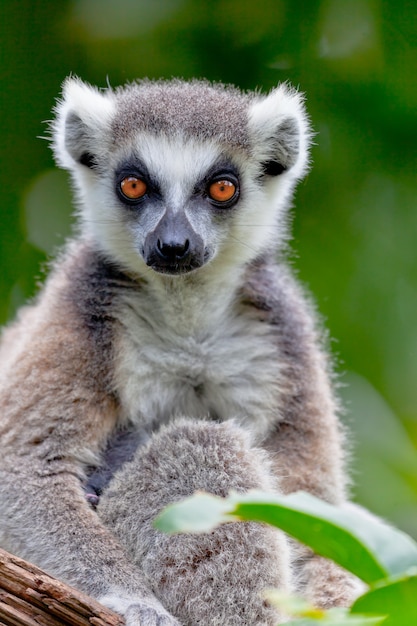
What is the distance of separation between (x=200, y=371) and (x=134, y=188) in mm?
988

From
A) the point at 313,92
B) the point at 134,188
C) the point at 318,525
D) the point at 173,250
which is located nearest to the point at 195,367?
the point at 173,250

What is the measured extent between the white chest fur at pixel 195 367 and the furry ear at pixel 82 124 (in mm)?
909

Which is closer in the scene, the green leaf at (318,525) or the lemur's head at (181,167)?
the green leaf at (318,525)

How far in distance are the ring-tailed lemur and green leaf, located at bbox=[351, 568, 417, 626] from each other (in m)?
2.12

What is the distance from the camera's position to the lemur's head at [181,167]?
416 centimetres

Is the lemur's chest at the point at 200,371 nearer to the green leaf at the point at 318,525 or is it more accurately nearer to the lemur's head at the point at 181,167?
the lemur's head at the point at 181,167

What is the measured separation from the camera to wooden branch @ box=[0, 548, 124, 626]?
2.91 metres

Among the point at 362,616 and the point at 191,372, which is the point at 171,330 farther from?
the point at 362,616

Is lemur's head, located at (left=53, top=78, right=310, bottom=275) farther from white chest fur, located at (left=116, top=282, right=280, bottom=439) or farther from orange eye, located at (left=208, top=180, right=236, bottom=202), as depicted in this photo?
white chest fur, located at (left=116, top=282, right=280, bottom=439)

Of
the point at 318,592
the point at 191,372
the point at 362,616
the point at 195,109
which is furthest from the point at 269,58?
the point at 362,616

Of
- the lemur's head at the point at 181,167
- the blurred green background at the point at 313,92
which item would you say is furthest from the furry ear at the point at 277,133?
the blurred green background at the point at 313,92

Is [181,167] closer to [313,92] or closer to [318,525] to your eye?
[313,92]

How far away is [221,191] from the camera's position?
432 cm

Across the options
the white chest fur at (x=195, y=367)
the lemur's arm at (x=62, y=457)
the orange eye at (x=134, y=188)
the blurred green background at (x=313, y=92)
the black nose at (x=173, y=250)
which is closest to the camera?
the lemur's arm at (x=62, y=457)
